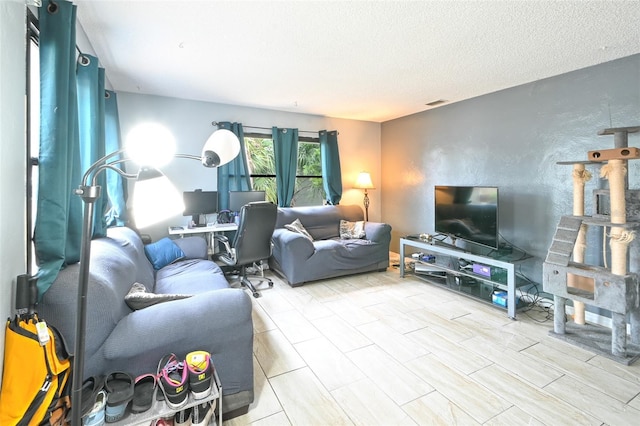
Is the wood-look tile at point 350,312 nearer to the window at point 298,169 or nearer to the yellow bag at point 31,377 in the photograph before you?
the yellow bag at point 31,377

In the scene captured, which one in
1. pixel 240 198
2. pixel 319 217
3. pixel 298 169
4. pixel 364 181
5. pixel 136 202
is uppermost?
pixel 298 169

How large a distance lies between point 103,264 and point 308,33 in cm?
200

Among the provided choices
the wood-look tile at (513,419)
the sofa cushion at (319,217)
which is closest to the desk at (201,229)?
the sofa cushion at (319,217)

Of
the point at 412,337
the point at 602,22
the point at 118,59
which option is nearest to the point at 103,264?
the point at 118,59

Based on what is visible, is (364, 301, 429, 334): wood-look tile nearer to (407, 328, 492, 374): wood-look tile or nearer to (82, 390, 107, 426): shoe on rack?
(407, 328, 492, 374): wood-look tile

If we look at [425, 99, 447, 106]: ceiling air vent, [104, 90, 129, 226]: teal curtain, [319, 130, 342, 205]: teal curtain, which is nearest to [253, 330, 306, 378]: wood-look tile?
[104, 90, 129, 226]: teal curtain

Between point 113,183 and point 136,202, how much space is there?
2.17m

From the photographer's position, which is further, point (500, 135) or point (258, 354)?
point (500, 135)

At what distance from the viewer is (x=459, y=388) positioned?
6.11 ft

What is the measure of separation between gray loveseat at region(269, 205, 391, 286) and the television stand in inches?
15.2

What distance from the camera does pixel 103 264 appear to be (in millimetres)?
1710

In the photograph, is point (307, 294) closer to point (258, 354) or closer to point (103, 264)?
point (258, 354)

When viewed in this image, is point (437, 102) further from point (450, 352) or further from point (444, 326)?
point (450, 352)

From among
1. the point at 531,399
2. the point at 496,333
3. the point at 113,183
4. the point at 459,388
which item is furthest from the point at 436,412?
the point at 113,183
